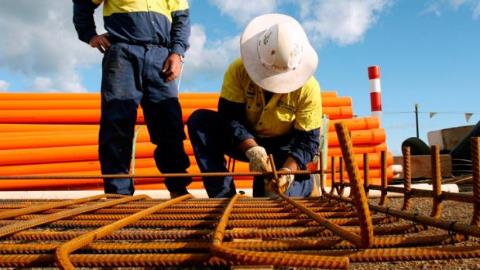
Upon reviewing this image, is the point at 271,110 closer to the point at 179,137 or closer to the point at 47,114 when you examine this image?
the point at 179,137

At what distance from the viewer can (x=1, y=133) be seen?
461cm

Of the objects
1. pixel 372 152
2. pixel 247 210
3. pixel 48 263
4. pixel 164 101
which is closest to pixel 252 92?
pixel 164 101

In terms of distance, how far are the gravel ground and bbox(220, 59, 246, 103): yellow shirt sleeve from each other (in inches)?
43.4

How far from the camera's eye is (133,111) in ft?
9.50

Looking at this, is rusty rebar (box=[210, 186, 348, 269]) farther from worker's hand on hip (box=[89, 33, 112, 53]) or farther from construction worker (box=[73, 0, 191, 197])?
worker's hand on hip (box=[89, 33, 112, 53])

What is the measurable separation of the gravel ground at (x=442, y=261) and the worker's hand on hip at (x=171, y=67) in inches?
59.6

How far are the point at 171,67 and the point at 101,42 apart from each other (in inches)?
18.0

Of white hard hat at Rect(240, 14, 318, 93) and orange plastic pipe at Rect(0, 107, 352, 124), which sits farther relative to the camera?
orange plastic pipe at Rect(0, 107, 352, 124)

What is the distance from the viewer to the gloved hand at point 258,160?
259 centimetres

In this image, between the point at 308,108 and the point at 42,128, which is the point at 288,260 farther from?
the point at 42,128

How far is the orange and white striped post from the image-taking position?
18.0ft

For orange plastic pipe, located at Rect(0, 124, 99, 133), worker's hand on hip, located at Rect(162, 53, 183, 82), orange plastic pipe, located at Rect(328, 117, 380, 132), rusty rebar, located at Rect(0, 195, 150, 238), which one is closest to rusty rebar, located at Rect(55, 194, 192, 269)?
rusty rebar, located at Rect(0, 195, 150, 238)

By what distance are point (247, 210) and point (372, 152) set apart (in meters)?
3.72

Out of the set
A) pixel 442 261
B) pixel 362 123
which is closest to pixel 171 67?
pixel 442 261
